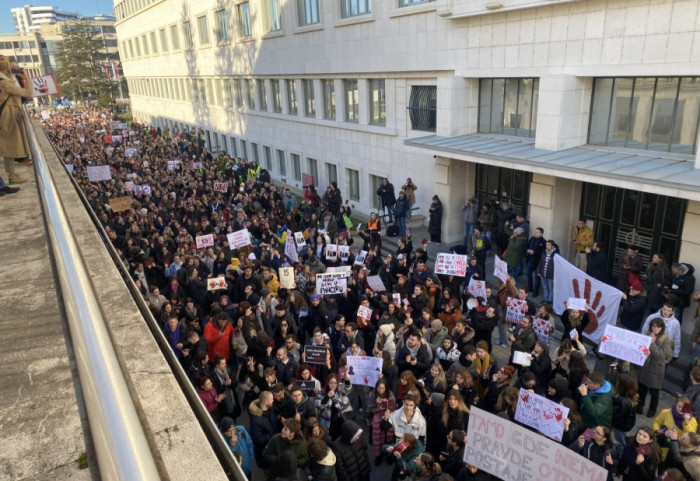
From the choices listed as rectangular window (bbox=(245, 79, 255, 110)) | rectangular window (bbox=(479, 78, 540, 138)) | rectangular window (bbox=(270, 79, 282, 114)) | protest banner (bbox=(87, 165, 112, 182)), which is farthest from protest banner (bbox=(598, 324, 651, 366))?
rectangular window (bbox=(245, 79, 255, 110))

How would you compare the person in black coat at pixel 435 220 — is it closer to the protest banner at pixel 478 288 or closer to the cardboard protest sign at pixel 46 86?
the protest banner at pixel 478 288

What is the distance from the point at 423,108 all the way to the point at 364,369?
12.3 m

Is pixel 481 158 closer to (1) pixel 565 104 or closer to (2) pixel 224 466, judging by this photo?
(1) pixel 565 104

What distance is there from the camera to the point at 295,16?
80.7 ft

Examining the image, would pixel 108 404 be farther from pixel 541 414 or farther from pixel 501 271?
pixel 501 271

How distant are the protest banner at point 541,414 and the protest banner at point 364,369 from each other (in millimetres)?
2015

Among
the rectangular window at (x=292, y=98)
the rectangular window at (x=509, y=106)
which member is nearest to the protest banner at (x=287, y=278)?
the rectangular window at (x=509, y=106)

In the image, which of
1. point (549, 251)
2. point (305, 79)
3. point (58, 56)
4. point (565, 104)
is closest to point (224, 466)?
point (549, 251)

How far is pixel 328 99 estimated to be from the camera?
78.8 feet

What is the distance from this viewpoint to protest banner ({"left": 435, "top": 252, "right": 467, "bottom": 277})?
432 inches

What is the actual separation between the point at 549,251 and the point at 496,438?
691 centimetres

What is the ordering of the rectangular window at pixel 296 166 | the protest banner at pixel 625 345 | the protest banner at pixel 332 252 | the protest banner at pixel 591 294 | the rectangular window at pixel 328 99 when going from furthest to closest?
1. the rectangular window at pixel 296 166
2. the rectangular window at pixel 328 99
3. the protest banner at pixel 332 252
4. the protest banner at pixel 591 294
5. the protest banner at pixel 625 345

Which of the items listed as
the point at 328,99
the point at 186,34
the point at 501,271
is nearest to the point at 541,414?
the point at 501,271

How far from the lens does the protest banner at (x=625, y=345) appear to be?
7.42 meters
